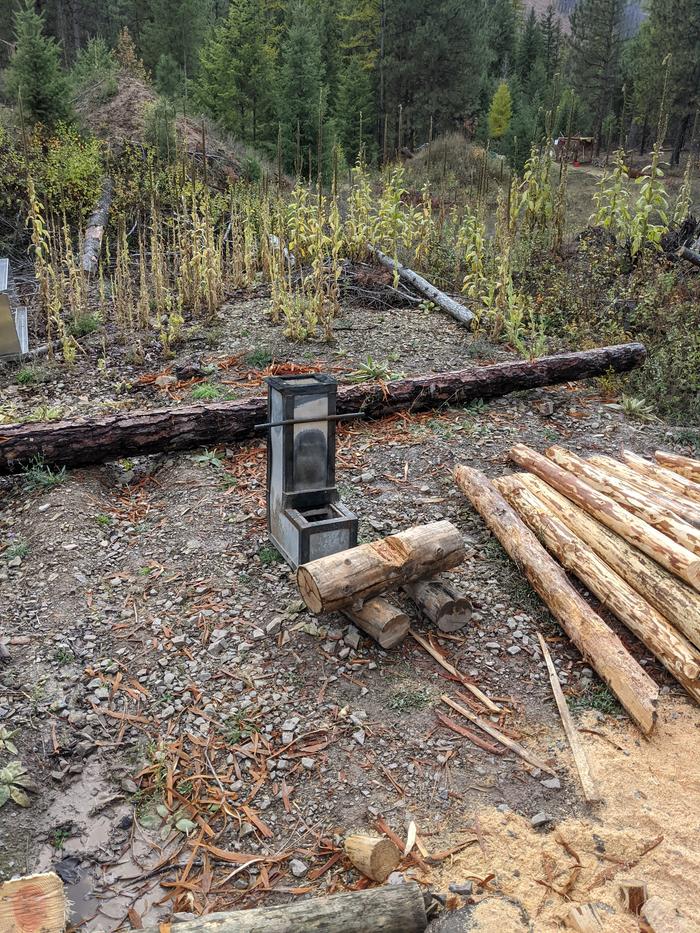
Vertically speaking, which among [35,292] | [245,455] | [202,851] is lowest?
[202,851]

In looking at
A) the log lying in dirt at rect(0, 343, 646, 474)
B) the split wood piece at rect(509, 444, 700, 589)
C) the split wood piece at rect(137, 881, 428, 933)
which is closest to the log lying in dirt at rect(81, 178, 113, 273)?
the log lying in dirt at rect(0, 343, 646, 474)

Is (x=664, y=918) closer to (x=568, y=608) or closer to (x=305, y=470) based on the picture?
(x=568, y=608)

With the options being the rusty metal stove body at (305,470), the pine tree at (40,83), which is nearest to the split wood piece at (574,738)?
the rusty metal stove body at (305,470)

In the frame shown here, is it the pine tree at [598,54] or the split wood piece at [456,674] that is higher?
the pine tree at [598,54]

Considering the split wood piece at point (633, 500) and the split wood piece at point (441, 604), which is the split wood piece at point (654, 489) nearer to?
the split wood piece at point (633, 500)

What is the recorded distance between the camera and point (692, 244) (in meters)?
10.0

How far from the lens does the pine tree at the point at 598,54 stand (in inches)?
1218

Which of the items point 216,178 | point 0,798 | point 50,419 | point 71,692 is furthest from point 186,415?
point 216,178

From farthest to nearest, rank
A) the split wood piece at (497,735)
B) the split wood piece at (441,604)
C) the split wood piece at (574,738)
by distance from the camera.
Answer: the split wood piece at (441,604) → the split wood piece at (497,735) → the split wood piece at (574,738)

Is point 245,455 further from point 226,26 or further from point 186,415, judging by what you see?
point 226,26

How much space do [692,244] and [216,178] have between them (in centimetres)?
908

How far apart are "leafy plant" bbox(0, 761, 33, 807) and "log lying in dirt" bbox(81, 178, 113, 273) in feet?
24.5

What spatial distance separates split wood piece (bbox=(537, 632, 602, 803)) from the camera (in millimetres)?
2721

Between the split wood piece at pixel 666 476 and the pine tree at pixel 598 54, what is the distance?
29945 mm
